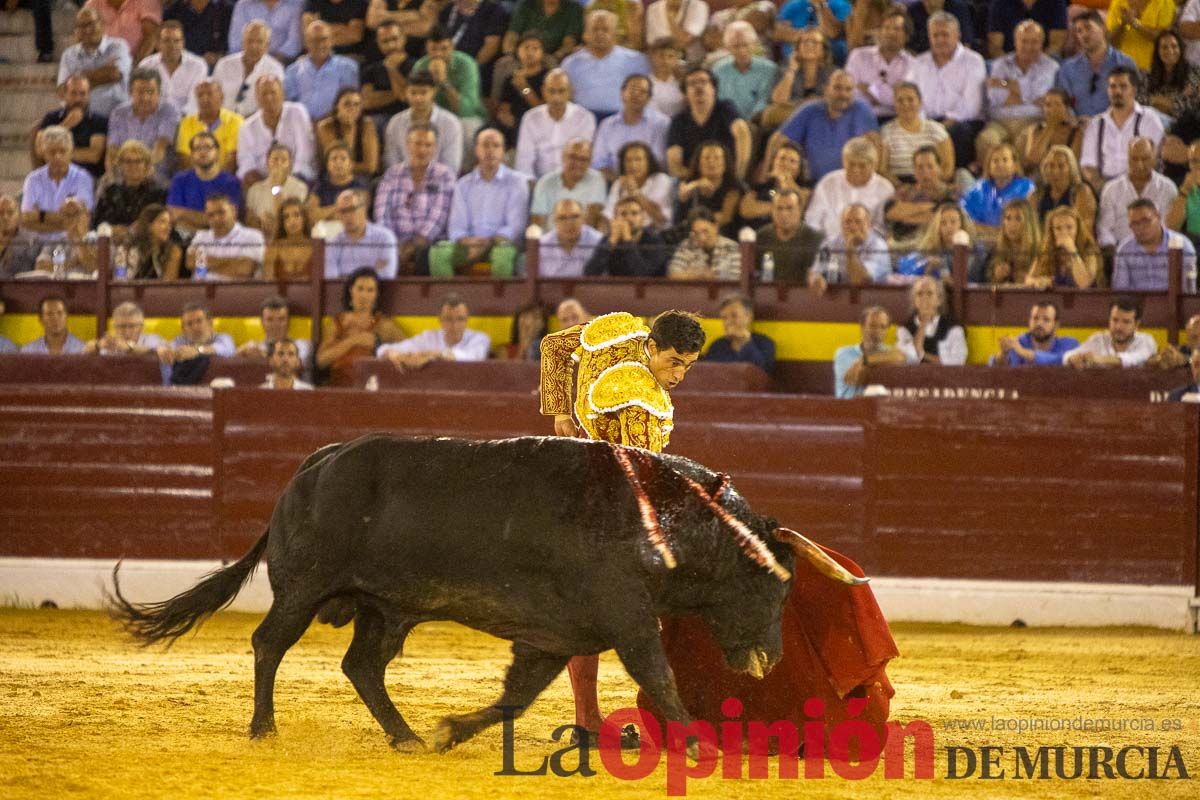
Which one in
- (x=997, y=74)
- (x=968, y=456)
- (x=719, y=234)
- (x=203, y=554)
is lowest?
(x=203, y=554)

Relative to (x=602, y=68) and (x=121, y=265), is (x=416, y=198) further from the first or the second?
(x=121, y=265)

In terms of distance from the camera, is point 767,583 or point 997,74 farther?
point 997,74

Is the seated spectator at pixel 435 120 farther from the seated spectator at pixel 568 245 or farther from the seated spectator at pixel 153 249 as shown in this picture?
the seated spectator at pixel 153 249

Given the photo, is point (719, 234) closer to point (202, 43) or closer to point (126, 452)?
point (126, 452)

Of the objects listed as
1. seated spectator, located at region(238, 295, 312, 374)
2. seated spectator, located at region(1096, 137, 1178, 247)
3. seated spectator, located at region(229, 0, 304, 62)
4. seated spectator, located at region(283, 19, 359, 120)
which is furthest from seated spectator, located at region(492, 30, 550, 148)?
seated spectator, located at region(1096, 137, 1178, 247)

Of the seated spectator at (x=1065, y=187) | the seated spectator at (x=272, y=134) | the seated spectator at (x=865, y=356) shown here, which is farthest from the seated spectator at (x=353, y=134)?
the seated spectator at (x=1065, y=187)

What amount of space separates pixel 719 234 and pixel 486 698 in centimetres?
450

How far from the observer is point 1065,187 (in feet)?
30.5

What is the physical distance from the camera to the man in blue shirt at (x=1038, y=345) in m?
8.74

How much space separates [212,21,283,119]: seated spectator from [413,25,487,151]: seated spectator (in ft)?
3.70

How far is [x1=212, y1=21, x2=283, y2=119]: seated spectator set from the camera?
1143 centimetres

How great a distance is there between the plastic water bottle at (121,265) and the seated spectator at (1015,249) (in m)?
5.18

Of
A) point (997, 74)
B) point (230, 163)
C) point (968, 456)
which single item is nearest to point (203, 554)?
point (230, 163)

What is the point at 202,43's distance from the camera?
12203 millimetres
